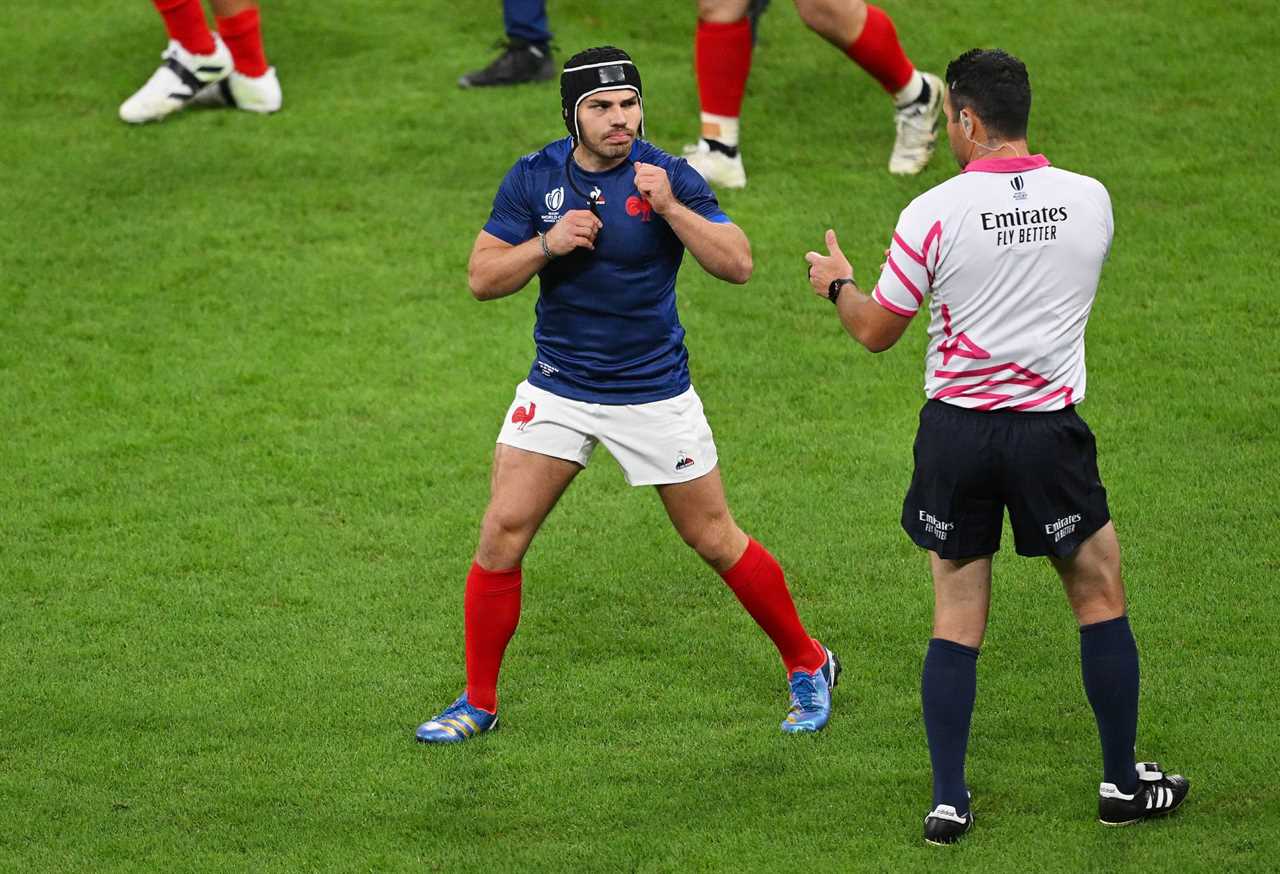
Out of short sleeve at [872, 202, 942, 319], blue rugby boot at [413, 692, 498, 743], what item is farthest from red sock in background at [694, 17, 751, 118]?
short sleeve at [872, 202, 942, 319]

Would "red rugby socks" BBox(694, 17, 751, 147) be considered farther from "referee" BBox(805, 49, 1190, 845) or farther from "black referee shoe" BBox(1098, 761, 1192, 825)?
"black referee shoe" BBox(1098, 761, 1192, 825)

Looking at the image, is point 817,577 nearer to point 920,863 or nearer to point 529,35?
point 920,863

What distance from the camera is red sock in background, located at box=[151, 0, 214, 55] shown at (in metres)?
9.10

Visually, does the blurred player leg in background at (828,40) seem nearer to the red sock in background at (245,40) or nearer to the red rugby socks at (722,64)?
the red rugby socks at (722,64)

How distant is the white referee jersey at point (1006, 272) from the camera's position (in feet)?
12.9

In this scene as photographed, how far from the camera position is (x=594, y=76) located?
453 cm

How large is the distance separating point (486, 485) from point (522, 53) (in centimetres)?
384

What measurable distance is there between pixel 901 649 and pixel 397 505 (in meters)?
2.05

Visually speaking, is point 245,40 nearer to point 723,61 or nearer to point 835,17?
point 723,61

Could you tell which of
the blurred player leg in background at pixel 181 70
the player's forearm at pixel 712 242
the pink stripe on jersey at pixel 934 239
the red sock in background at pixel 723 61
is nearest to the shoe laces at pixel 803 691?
the player's forearm at pixel 712 242

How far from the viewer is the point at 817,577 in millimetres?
5844

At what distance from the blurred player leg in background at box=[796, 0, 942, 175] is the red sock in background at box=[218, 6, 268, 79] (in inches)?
121

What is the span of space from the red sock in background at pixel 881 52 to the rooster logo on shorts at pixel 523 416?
13.2 ft

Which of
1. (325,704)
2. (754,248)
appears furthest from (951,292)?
(754,248)
